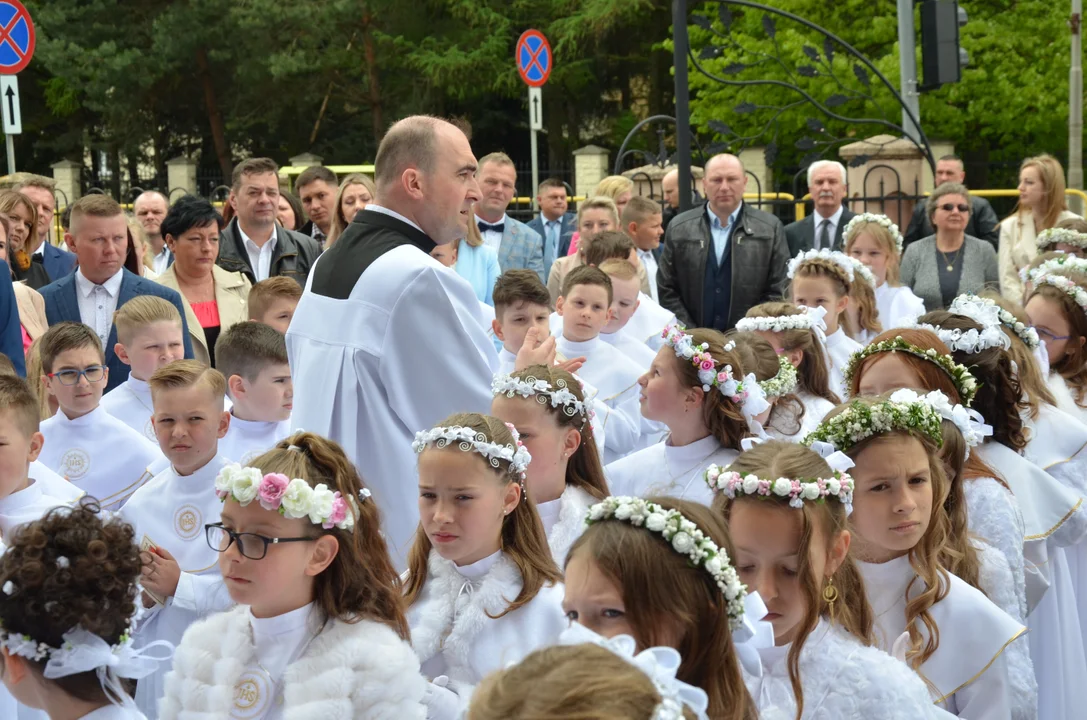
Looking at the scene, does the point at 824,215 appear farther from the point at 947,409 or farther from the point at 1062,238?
the point at 947,409

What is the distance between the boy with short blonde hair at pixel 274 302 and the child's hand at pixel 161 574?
2510 millimetres

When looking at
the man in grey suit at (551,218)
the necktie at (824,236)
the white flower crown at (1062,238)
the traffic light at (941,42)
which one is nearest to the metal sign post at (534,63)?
the man in grey suit at (551,218)

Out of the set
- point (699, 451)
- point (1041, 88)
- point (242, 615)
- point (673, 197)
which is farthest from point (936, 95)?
point (242, 615)

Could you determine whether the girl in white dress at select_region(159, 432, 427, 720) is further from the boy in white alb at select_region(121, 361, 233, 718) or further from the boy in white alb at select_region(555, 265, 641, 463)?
the boy in white alb at select_region(555, 265, 641, 463)

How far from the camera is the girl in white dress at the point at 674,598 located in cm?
294

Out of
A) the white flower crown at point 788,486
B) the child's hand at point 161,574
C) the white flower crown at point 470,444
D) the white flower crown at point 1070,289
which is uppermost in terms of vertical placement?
the white flower crown at point 1070,289

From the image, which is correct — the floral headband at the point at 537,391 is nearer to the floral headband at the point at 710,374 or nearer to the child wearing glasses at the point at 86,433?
the floral headband at the point at 710,374

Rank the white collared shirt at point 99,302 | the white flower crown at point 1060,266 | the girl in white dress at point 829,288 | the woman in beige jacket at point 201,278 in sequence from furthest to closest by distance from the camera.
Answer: the woman in beige jacket at point 201,278 < the girl in white dress at point 829,288 < the white collared shirt at point 99,302 < the white flower crown at point 1060,266

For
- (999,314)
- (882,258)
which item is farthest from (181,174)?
(999,314)

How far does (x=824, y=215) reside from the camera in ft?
35.6

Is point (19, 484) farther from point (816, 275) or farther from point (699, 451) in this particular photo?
point (816, 275)

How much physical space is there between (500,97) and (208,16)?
7.46 metres

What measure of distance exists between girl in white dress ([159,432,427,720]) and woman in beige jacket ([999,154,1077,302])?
26.0 feet

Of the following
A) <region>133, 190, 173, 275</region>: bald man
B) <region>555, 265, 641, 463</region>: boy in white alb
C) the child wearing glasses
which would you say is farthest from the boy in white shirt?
<region>133, 190, 173, 275</region>: bald man
